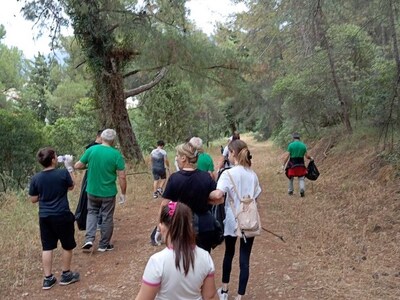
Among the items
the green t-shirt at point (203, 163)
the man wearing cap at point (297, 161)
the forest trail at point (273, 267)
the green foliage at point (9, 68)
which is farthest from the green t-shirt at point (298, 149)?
the green foliage at point (9, 68)

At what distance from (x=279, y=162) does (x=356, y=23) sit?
7.36 m

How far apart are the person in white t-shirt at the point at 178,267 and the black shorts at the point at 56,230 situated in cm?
274

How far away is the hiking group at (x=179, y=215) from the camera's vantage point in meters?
2.45

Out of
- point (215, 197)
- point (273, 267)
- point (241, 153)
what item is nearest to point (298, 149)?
point (273, 267)

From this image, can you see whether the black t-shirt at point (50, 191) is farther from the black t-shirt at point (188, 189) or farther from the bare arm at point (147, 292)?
the bare arm at point (147, 292)

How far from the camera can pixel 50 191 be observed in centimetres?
491

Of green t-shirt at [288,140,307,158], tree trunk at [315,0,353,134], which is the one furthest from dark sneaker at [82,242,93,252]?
tree trunk at [315,0,353,134]

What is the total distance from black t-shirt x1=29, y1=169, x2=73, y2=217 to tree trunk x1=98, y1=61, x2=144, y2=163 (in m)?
10.8

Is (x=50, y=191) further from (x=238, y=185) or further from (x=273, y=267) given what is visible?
(x=273, y=267)

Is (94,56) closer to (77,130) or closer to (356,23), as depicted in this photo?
(356,23)

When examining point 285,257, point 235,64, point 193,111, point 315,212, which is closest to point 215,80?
point 235,64

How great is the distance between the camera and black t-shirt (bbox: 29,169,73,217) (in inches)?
193

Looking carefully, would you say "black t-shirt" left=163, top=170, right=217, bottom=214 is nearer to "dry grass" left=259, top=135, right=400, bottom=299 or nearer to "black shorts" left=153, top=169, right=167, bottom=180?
"dry grass" left=259, top=135, right=400, bottom=299

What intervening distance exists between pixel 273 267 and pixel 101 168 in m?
2.68
